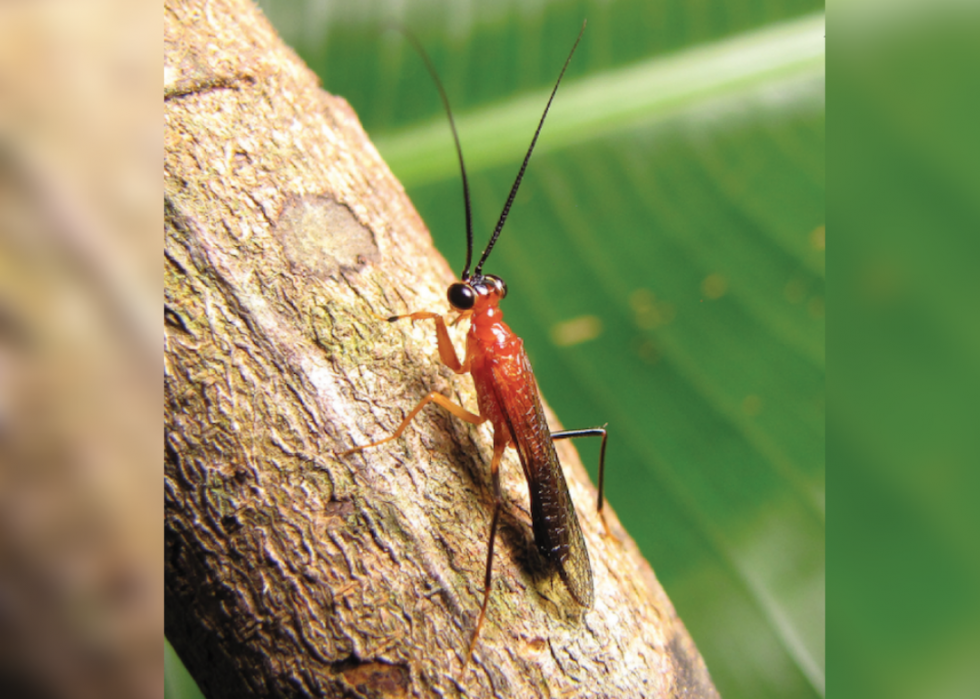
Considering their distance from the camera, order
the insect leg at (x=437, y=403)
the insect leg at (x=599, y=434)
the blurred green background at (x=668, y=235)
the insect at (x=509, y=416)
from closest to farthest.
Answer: the insect leg at (x=437, y=403) → the insect at (x=509, y=416) → the insect leg at (x=599, y=434) → the blurred green background at (x=668, y=235)

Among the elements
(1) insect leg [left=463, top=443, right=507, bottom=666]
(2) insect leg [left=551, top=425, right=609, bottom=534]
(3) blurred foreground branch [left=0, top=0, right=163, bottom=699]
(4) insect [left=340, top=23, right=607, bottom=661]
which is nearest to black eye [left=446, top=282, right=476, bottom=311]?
(4) insect [left=340, top=23, right=607, bottom=661]

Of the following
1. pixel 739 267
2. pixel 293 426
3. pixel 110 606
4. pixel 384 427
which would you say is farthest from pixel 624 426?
pixel 110 606

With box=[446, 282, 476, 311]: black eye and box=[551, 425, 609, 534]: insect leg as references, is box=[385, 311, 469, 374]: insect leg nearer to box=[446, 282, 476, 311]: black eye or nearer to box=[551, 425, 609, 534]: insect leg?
box=[446, 282, 476, 311]: black eye

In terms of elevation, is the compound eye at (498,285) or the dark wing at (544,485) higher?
the compound eye at (498,285)

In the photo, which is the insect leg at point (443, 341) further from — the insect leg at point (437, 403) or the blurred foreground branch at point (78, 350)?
the blurred foreground branch at point (78, 350)

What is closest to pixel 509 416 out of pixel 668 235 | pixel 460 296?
pixel 460 296

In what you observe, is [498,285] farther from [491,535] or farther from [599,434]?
[491,535]

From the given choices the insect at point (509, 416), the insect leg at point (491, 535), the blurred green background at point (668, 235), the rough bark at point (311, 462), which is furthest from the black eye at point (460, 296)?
the blurred green background at point (668, 235)
